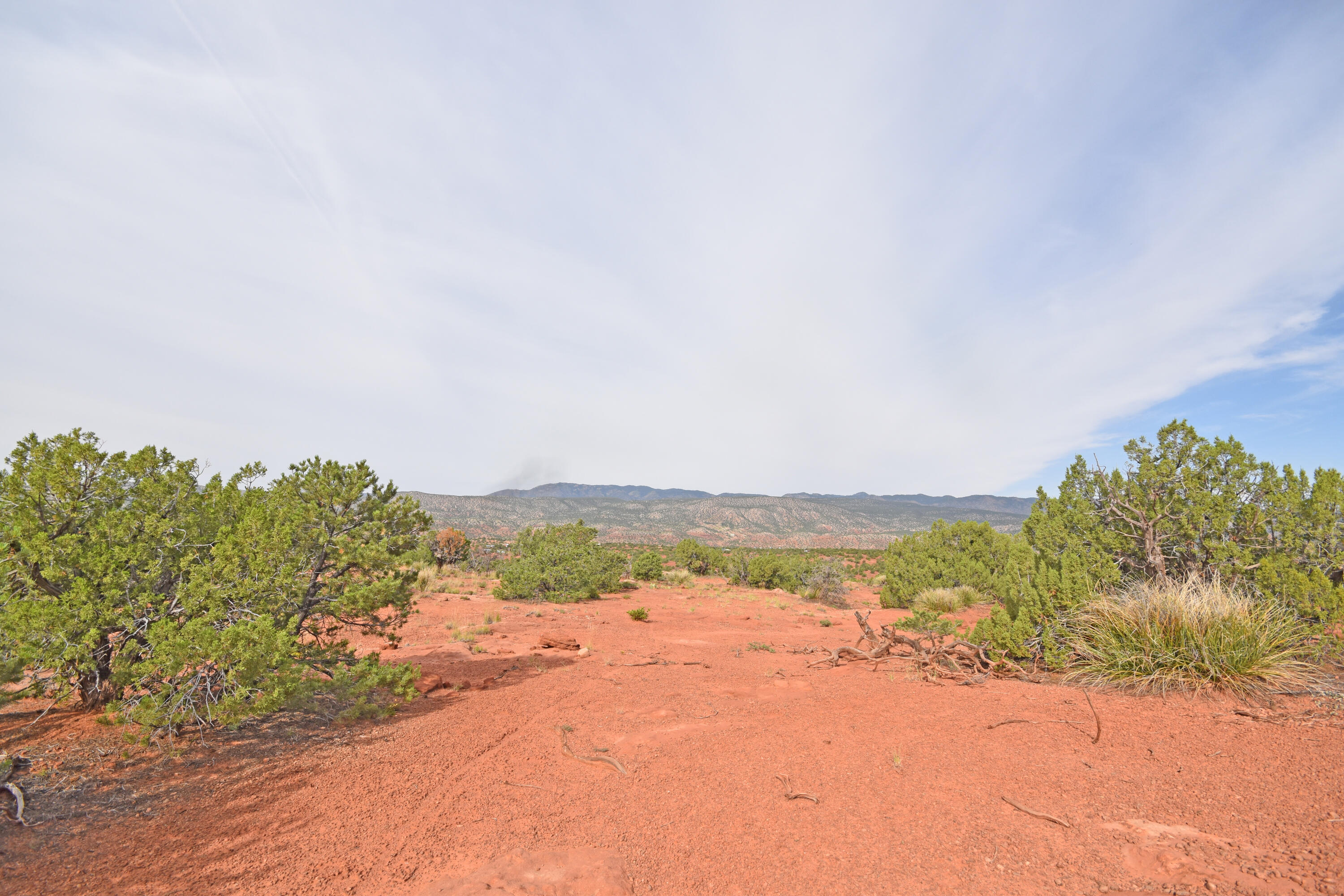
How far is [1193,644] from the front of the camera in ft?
20.2

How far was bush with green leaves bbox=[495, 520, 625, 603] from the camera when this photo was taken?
2038 cm

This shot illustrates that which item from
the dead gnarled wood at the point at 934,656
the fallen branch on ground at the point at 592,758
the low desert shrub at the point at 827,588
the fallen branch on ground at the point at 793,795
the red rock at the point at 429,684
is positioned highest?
the dead gnarled wood at the point at 934,656

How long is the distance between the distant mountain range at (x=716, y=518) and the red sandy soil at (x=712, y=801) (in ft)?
220

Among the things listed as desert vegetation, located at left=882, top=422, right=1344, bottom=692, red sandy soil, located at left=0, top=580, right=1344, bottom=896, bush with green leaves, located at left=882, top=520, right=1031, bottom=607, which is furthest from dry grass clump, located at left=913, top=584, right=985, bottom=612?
red sandy soil, located at left=0, top=580, right=1344, bottom=896

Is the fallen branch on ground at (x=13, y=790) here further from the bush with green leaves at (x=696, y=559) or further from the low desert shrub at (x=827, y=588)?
the bush with green leaves at (x=696, y=559)

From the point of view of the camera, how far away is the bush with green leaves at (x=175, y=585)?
4883 millimetres

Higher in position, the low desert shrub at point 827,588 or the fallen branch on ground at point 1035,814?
the fallen branch on ground at point 1035,814

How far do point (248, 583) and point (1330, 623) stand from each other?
37.5 feet

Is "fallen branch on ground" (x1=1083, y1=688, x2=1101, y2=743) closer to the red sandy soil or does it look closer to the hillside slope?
the red sandy soil

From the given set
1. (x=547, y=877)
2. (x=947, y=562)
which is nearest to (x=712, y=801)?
(x=547, y=877)

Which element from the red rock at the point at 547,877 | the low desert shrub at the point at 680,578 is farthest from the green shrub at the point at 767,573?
the red rock at the point at 547,877

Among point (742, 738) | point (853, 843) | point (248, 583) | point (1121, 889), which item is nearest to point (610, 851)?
point (853, 843)

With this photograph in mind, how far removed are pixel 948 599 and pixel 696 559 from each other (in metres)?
18.2

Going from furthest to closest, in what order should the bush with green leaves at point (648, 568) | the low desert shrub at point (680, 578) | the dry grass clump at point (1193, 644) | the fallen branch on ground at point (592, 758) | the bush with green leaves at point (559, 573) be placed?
the bush with green leaves at point (648, 568) → the low desert shrub at point (680, 578) → the bush with green leaves at point (559, 573) → the dry grass clump at point (1193, 644) → the fallen branch on ground at point (592, 758)
